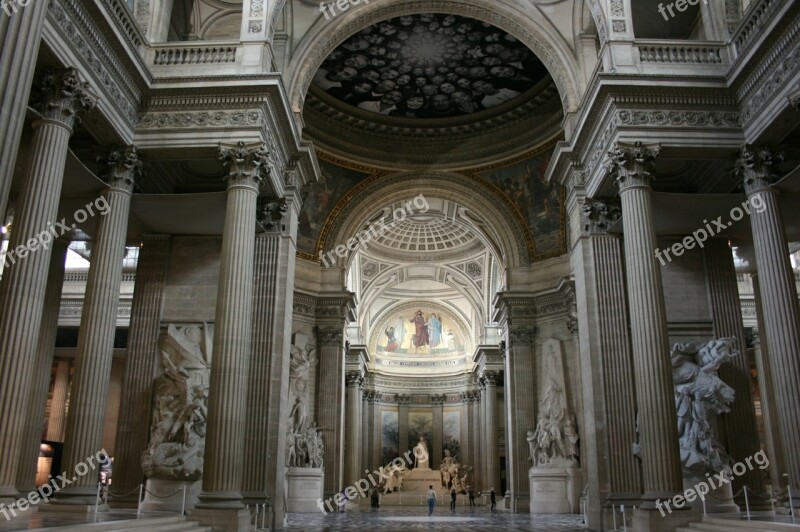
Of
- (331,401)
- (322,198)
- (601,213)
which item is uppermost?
(322,198)

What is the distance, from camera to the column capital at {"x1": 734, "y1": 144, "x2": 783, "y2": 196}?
41.3 ft

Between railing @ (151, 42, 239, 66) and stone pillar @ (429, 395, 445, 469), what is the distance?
34733mm

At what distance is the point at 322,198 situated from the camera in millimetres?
27703

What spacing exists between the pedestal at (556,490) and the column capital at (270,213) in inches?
545

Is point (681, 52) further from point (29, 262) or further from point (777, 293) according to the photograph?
→ point (29, 262)

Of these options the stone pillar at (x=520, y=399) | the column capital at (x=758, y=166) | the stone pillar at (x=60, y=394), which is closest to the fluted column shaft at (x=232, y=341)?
the column capital at (x=758, y=166)

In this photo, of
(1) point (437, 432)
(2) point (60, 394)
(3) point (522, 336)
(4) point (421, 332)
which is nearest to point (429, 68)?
(3) point (522, 336)

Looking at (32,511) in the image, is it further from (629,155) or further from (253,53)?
(629,155)

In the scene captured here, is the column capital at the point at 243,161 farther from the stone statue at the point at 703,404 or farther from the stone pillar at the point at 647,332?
the stone statue at the point at 703,404

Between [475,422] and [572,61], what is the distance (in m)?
28.3

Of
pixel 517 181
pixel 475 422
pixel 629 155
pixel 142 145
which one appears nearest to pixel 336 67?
pixel 517 181

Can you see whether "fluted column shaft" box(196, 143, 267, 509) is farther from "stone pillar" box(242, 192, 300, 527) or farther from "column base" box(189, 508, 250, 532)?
"stone pillar" box(242, 192, 300, 527)

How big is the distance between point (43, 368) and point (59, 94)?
6660 mm

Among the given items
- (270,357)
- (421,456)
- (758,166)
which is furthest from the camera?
(421,456)
